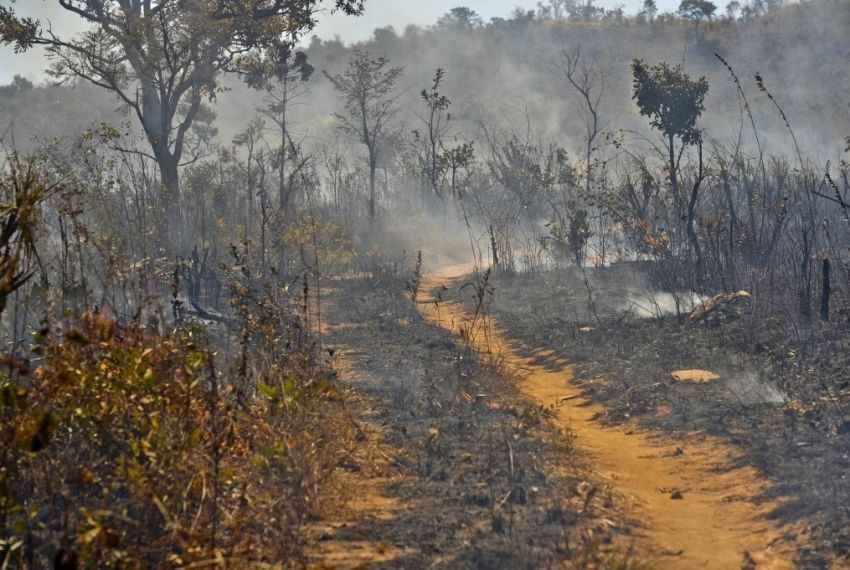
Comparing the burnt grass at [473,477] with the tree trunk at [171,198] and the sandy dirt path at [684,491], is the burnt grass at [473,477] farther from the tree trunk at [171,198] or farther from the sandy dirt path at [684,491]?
the tree trunk at [171,198]

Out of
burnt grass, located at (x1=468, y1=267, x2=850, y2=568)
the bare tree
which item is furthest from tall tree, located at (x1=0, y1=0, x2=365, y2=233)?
burnt grass, located at (x1=468, y1=267, x2=850, y2=568)

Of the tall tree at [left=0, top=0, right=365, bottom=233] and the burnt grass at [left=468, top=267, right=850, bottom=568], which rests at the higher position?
the tall tree at [left=0, top=0, right=365, bottom=233]

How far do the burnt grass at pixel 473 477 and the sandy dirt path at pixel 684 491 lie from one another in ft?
0.58

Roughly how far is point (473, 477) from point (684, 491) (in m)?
1.19

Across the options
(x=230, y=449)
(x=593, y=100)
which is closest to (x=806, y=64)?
(x=593, y=100)

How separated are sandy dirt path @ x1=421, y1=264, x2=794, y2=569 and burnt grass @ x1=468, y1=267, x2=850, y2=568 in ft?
0.41

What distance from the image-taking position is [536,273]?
16.2m

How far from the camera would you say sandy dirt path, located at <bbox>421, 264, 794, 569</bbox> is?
4434 mm

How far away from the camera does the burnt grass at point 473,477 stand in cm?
423

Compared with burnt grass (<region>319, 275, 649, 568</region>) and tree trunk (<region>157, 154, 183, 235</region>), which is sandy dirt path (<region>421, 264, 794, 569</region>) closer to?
burnt grass (<region>319, 275, 649, 568</region>)

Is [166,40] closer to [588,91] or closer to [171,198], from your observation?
[171,198]

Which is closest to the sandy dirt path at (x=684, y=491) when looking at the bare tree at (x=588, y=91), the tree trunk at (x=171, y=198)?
the bare tree at (x=588, y=91)

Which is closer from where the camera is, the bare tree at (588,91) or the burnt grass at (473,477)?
the burnt grass at (473,477)

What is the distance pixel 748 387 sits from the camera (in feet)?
24.8
